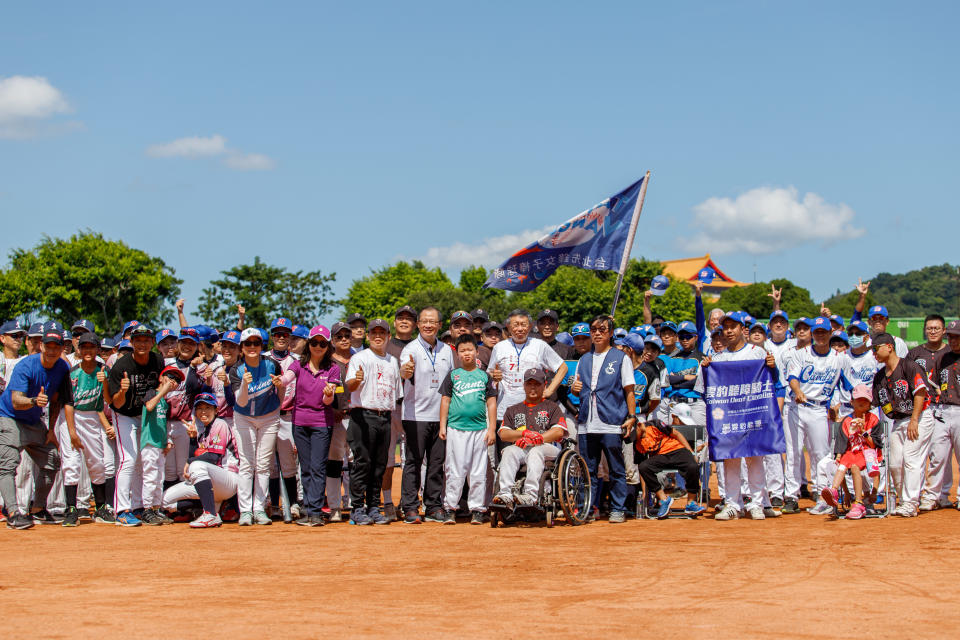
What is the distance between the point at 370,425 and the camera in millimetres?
10180

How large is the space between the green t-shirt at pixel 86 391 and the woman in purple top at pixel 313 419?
7.52ft

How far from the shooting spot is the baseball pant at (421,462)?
412 inches

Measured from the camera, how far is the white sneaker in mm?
10062

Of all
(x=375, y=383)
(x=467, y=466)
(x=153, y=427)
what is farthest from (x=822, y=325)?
(x=153, y=427)

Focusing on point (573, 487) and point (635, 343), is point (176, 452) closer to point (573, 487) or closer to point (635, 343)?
point (573, 487)

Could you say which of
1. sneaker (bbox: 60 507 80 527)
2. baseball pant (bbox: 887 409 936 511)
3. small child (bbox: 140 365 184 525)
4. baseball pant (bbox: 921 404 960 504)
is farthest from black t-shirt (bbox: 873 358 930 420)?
sneaker (bbox: 60 507 80 527)

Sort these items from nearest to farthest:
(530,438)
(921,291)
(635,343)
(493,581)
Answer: (493,581)
(530,438)
(635,343)
(921,291)

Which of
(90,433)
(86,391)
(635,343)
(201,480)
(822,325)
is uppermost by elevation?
(822,325)

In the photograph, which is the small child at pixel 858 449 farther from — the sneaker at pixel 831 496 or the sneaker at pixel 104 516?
the sneaker at pixel 104 516

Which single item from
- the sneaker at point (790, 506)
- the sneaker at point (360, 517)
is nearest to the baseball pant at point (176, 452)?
the sneaker at point (360, 517)

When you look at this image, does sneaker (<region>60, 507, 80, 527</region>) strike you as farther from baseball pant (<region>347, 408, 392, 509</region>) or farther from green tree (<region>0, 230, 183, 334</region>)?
green tree (<region>0, 230, 183, 334</region>)

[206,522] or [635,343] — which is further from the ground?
[635,343]

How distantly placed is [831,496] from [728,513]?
1130mm

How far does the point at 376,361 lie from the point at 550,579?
4.22 m
